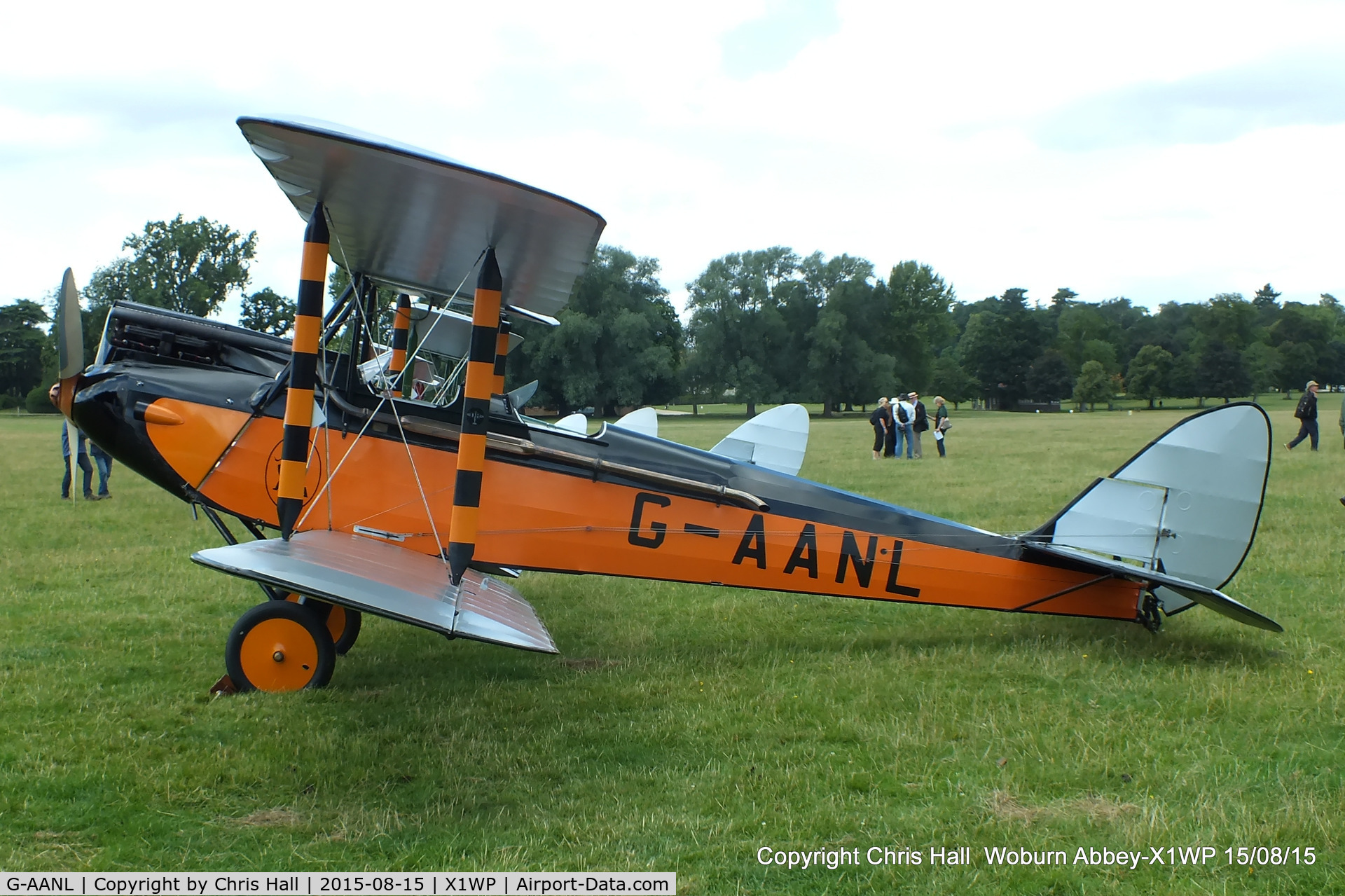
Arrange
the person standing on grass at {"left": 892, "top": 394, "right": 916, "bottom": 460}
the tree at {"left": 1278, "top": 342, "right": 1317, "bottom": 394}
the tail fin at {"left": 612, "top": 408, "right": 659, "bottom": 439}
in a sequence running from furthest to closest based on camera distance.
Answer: the tree at {"left": 1278, "top": 342, "right": 1317, "bottom": 394}
the person standing on grass at {"left": 892, "top": 394, "right": 916, "bottom": 460}
the tail fin at {"left": 612, "top": 408, "right": 659, "bottom": 439}

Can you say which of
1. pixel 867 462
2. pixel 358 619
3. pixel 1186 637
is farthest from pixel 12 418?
pixel 1186 637

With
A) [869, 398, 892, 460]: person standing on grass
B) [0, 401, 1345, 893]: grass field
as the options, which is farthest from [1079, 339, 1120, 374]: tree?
[0, 401, 1345, 893]: grass field

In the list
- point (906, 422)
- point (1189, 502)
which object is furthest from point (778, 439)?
point (906, 422)

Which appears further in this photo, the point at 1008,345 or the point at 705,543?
the point at 1008,345

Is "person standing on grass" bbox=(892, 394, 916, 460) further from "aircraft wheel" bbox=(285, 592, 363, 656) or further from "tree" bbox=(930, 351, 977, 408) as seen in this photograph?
"tree" bbox=(930, 351, 977, 408)

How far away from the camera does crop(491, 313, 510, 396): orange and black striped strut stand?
22.3 ft

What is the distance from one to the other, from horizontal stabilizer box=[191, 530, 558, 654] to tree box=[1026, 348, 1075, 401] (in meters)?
101

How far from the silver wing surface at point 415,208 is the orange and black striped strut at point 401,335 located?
23.1 inches

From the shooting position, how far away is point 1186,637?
606 centimetres

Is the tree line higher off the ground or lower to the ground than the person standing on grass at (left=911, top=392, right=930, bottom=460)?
higher

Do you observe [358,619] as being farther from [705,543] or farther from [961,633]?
[961,633]

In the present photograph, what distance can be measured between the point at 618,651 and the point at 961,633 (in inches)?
96.1

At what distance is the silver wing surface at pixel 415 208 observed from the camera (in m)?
4.16

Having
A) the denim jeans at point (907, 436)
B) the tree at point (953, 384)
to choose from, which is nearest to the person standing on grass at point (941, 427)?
the denim jeans at point (907, 436)
